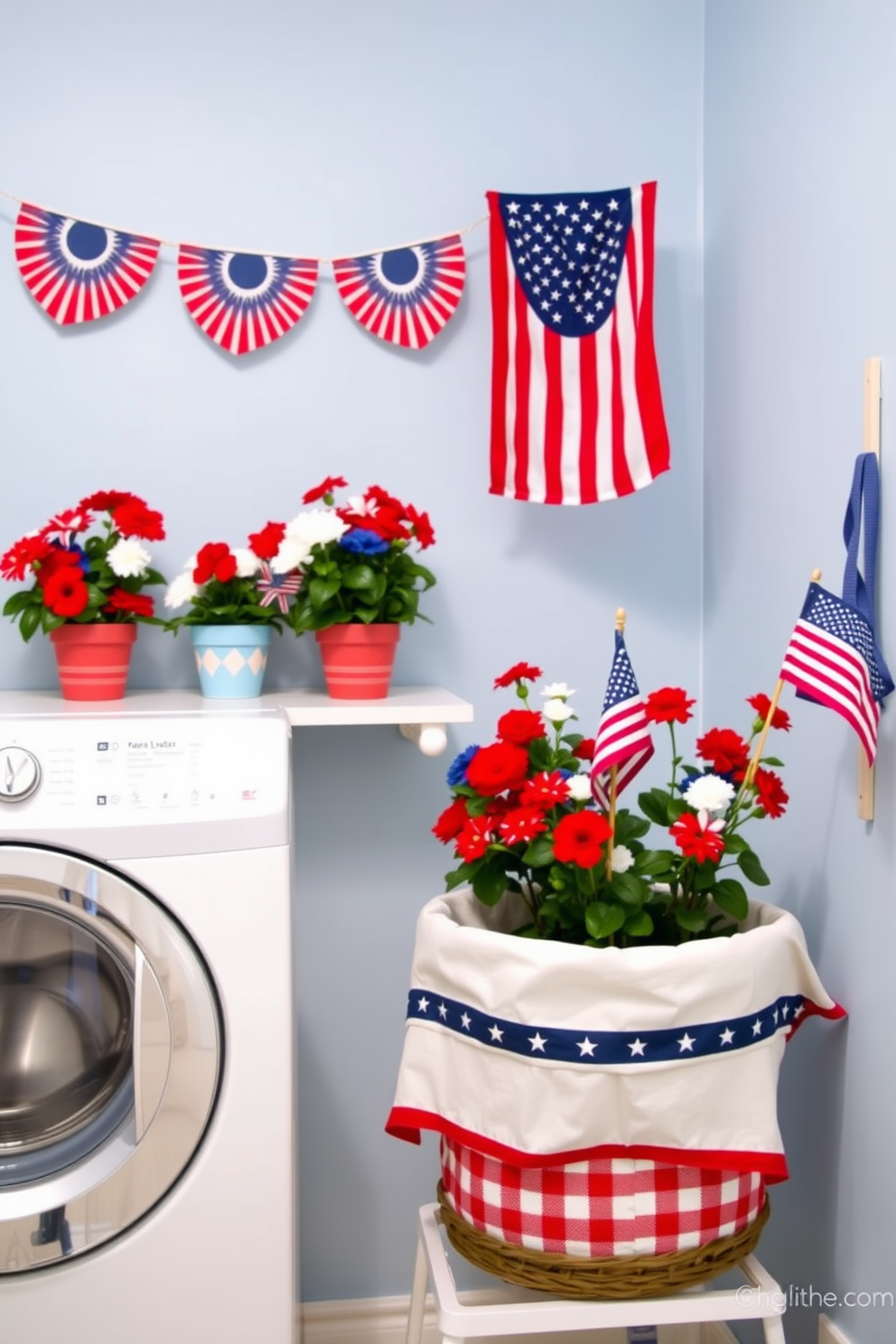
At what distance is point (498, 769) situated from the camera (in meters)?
1.36

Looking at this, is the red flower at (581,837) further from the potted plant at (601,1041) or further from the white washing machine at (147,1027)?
the white washing machine at (147,1027)

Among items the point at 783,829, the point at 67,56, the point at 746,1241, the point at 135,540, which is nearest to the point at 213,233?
the point at 67,56

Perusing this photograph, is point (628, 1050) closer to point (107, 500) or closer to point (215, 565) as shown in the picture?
point (215, 565)

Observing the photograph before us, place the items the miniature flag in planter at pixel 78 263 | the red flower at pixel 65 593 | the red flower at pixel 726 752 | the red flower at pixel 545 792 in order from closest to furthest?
the red flower at pixel 545 792 < the red flower at pixel 726 752 < the red flower at pixel 65 593 < the miniature flag in planter at pixel 78 263

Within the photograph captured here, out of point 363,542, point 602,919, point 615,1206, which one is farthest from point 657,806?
point 363,542

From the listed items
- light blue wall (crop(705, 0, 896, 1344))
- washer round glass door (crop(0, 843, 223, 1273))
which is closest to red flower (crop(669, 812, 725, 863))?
light blue wall (crop(705, 0, 896, 1344))

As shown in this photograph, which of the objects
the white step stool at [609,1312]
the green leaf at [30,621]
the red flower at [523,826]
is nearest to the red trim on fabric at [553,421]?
the red flower at [523,826]

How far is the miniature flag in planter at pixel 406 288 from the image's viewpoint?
1.89 metres

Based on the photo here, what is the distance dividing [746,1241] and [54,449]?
1461 mm

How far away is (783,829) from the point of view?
5.48ft

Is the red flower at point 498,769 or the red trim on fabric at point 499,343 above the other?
the red trim on fabric at point 499,343

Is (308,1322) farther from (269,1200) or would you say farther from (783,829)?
(783,829)

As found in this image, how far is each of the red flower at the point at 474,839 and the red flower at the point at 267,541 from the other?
21.5 inches

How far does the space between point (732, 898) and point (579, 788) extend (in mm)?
231
